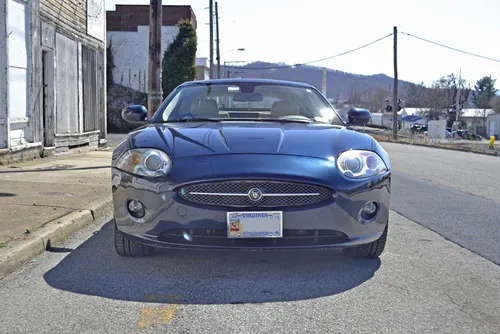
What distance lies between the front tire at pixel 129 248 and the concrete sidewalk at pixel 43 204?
0.69 metres

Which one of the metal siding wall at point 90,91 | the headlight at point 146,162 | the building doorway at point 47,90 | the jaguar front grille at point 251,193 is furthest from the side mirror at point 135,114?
the metal siding wall at point 90,91

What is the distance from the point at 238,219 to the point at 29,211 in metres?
3.00

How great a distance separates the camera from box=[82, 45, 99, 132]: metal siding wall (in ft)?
52.4

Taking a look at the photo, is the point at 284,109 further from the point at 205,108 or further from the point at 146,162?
the point at 146,162

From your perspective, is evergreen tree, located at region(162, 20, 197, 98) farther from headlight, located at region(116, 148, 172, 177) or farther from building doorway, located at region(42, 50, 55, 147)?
headlight, located at region(116, 148, 172, 177)

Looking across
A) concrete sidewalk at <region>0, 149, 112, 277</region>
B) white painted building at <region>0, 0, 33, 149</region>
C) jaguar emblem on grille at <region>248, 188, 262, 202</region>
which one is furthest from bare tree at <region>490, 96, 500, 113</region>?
jaguar emblem on grille at <region>248, 188, 262, 202</region>

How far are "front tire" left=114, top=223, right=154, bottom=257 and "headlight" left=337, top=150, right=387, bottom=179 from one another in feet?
5.21

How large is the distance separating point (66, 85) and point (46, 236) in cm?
1017

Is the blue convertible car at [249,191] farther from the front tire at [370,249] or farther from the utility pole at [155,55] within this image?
the utility pole at [155,55]

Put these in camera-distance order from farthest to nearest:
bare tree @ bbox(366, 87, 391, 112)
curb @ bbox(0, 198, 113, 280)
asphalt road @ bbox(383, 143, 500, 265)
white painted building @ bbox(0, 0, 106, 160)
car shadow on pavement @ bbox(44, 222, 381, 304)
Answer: bare tree @ bbox(366, 87, 391, 112) → white painted building @ bbox(0, 0, 106, 160) → asphalt road @ bbox(383, 143, 500, 265) → curb @ bbox(0, 198, 113, 280) → car shadow on pavement @ bbox(44, 222, 381, 304)

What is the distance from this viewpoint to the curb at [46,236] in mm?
4242

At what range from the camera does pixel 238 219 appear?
3.87 m

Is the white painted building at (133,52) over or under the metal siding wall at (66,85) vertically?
over

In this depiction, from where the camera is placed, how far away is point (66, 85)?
1436 centimetres
